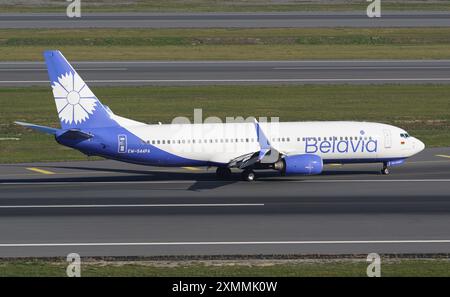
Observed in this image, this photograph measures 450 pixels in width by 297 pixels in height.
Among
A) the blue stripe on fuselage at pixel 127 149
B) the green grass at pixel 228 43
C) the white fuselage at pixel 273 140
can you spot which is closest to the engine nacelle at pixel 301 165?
the white fuselage at pixel 273 140

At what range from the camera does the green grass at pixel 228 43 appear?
11150 cm

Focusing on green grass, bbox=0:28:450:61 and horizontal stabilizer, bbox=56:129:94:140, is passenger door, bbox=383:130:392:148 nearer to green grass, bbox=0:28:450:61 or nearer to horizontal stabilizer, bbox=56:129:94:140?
horizontal stabilizer, bbox=56:129:94:140

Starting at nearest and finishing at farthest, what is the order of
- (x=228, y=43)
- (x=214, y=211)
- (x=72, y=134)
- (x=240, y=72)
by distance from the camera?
1. (x=214, y=211)
2. (x=72, y=134)
3. (x=240, y=72)
4. (x=228, y=43)

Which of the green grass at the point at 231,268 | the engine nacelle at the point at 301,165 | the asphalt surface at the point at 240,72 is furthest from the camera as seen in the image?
the asphalt surface at the point at 240,72

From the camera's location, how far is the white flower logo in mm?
54781

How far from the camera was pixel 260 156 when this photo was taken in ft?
182

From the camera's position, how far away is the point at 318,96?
88375 mm

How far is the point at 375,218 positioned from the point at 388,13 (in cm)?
10721

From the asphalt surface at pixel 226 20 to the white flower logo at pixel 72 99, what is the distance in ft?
253

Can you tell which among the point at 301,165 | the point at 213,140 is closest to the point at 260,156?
the point at 301,165

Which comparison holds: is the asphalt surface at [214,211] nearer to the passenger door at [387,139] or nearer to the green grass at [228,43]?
the passenger door at [387,139]

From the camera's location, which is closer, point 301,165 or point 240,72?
point 301,165

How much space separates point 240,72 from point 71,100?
47560 millimetres

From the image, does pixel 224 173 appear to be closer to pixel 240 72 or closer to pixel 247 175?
pixel 247 175
